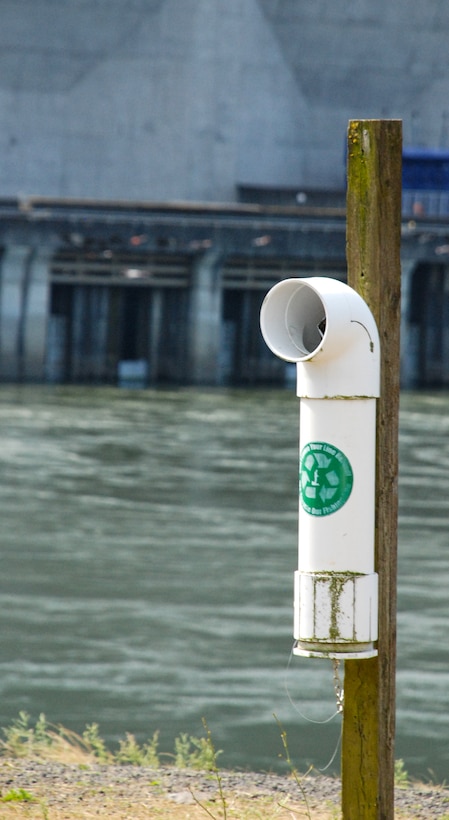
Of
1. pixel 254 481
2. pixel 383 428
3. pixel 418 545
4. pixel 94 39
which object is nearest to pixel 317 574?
pixel 383 428

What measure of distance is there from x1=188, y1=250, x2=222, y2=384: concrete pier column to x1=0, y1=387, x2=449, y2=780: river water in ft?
51.8

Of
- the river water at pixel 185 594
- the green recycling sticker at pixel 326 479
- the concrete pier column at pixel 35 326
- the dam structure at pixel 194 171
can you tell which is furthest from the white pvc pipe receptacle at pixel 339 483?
the dam structure at pixel 194 171

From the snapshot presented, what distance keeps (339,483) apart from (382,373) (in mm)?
462

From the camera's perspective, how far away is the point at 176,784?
25.4 ft

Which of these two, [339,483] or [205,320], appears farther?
[205,320]

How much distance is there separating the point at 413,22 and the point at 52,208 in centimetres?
1681

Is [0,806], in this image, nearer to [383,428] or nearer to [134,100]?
[383,428]

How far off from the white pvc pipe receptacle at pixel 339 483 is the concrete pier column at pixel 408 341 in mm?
45287

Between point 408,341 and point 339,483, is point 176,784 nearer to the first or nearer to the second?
point 339,483

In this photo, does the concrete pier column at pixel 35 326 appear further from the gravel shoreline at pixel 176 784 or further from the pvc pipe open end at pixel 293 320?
the pvc pipe open end at pixel 293 320

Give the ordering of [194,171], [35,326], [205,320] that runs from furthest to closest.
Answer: [194,171]
[205,320]
[35,326]

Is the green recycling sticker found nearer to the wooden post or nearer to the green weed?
the wooden post

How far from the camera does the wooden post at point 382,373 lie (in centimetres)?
572

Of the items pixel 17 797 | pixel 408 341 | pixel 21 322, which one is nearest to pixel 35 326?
pixel 21 322
